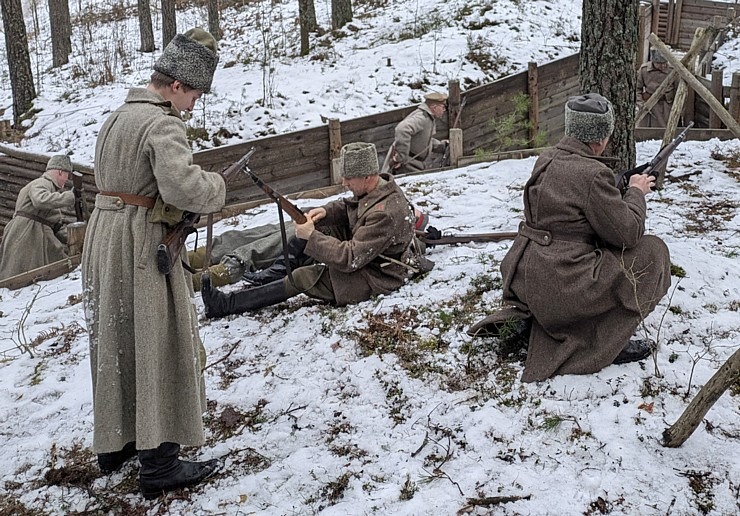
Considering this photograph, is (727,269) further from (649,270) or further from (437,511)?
(437,511)

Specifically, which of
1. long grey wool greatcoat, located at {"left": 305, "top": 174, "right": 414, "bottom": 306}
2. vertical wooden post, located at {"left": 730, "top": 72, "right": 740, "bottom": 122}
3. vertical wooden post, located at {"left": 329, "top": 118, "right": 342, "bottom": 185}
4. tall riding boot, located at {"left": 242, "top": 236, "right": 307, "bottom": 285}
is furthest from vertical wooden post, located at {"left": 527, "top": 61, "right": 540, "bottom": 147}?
long grey wool greatcoat, located at {"left": 305, "top": 174, "right": 414, "bottom": 306}

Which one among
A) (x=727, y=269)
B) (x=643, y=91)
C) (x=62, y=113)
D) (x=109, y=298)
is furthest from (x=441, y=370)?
(x=62, y=113)

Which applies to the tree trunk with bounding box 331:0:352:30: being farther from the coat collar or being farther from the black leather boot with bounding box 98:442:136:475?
the black leather boot with bounding box 98:442:136:475

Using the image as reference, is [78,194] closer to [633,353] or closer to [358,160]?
[358,160]

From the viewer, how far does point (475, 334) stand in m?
4.39

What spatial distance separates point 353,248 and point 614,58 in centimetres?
324

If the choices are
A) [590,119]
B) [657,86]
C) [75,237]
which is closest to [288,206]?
[590,119]

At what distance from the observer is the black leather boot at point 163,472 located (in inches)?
135

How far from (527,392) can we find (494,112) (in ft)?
32.5

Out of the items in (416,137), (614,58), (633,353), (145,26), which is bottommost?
(416,137)

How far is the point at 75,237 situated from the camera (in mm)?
8016

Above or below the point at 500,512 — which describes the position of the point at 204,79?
above

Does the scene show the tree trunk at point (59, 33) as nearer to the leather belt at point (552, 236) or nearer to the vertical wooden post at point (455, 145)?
the vertical wooden post at point (455, 145)

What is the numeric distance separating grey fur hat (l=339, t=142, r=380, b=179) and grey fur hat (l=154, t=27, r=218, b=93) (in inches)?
71.2
